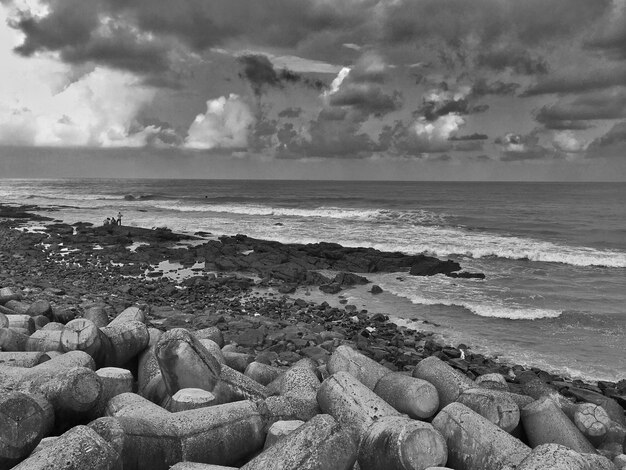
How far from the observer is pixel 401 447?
16.8ft

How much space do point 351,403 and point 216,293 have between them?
541 inches

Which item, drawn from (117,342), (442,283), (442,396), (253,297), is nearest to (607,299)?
(442,283)

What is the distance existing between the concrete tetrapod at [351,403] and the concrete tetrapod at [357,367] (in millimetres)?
1309

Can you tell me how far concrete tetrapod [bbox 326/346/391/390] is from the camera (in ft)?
26.1

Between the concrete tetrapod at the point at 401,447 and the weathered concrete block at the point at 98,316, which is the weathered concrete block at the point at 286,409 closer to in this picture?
the concrete tetrapod at the point at 401,447

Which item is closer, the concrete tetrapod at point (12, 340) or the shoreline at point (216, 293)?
the concrete tetrapod at point (12, 340)

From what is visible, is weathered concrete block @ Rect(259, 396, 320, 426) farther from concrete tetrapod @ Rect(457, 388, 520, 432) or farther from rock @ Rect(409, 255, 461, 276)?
rock @ Rect(409, 255, 461, 276)

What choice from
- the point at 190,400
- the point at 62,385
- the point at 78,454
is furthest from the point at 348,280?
the point at 78,454

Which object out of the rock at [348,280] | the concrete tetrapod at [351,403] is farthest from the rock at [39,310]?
the rock at [348,280]

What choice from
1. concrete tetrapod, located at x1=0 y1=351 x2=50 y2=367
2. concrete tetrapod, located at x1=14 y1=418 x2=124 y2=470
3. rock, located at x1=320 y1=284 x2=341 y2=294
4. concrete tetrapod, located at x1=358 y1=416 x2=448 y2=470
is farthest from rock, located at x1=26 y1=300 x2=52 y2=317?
rock, located at x1=320 y1=284 x2=341 y2=294

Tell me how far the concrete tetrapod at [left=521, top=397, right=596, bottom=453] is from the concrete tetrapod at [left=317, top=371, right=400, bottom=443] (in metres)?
1.83

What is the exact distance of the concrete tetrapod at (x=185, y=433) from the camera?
517 centimetres

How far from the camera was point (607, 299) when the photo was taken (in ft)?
65.1

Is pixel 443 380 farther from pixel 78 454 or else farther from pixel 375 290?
pixel 375 290
